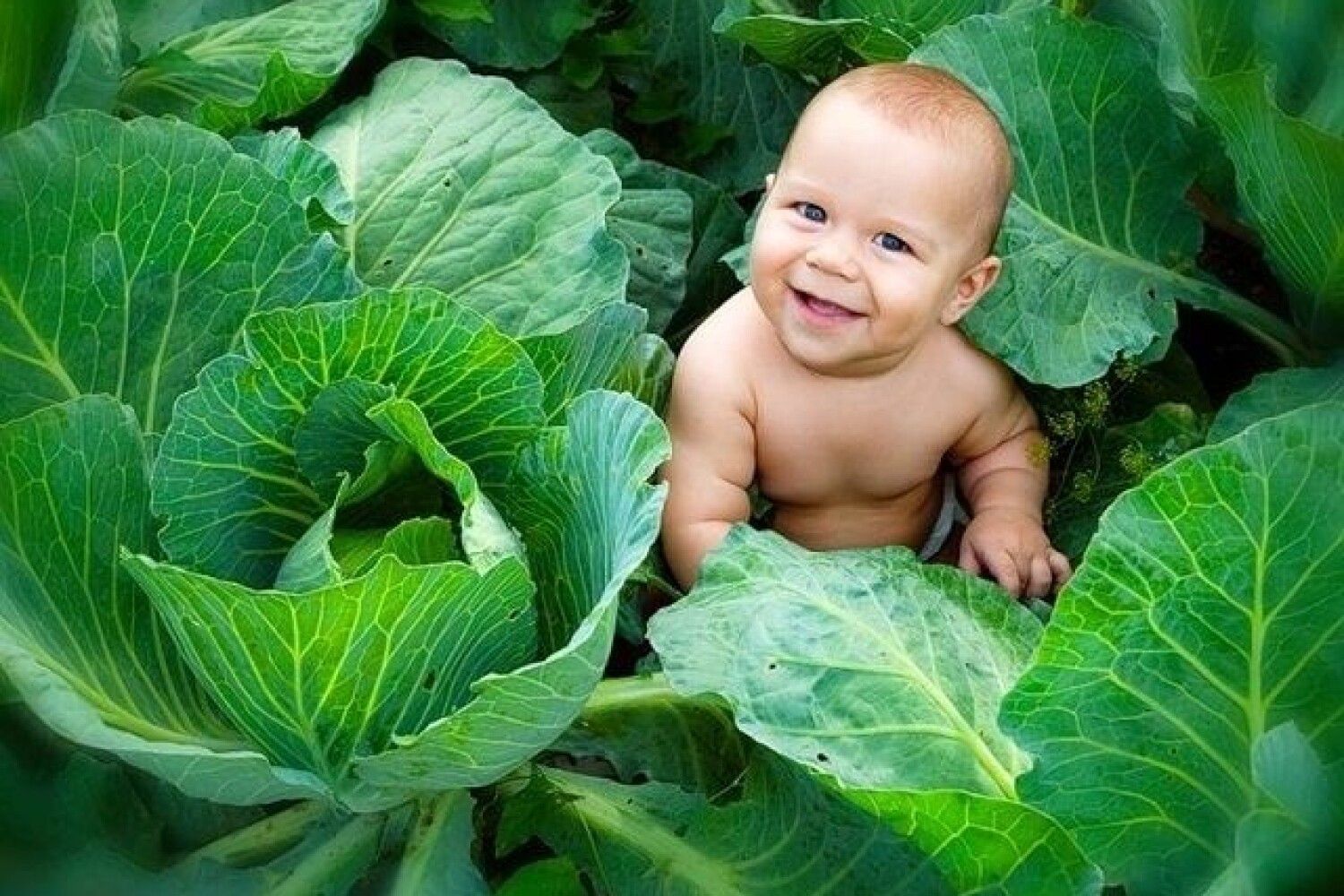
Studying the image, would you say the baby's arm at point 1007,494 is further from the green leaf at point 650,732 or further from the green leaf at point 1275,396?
the green leaf at point 650,732

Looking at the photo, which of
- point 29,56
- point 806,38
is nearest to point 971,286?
point 806,38

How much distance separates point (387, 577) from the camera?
1.31m

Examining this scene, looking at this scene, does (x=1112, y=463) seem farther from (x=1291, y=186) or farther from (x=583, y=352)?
(x=583, y=352)

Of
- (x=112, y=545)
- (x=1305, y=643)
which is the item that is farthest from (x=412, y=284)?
(x=1305, y=643)

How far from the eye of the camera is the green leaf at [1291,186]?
172 centimetres

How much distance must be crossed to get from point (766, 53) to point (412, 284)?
Result: 629 millimetres

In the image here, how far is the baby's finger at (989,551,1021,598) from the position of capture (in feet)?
6.14

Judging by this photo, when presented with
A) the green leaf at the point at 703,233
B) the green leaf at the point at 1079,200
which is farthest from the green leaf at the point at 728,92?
the green leaf at the point at 1079,200

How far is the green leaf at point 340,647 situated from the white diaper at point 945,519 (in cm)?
70

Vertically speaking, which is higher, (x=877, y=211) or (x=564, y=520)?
(x=877, y=211)

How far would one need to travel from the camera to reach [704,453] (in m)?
1.90

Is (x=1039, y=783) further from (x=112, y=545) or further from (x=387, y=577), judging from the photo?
(x=112, y=545)

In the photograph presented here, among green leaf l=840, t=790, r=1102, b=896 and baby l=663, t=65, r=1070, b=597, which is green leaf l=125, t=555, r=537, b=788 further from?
baby l=663, t=65, r=1070, b=597

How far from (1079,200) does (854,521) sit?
17.5 inches
